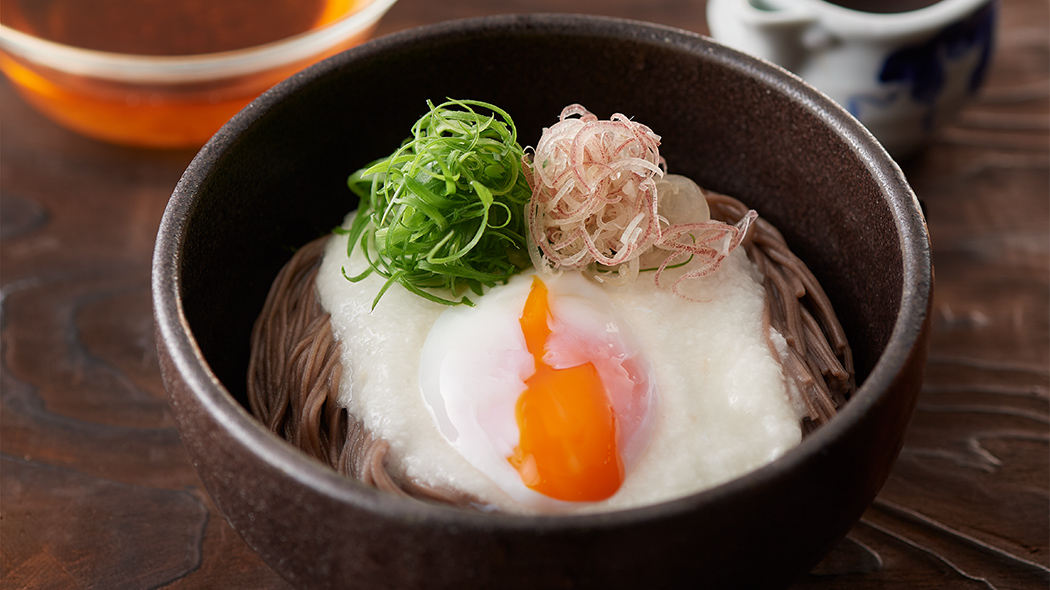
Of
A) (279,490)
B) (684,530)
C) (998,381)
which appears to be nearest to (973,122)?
(998,381)

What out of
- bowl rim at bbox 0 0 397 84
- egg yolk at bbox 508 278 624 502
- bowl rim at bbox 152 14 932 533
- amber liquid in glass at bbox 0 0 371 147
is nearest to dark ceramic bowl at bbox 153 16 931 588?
bowl rim at bbox 152 14 932 533

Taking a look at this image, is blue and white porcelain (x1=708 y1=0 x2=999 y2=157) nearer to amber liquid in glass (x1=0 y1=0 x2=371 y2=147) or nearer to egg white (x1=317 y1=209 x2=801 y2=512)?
egg white (x1=317 y1=209 x2=801 y2=512)

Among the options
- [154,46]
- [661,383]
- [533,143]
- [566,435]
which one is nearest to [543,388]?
[566,435]

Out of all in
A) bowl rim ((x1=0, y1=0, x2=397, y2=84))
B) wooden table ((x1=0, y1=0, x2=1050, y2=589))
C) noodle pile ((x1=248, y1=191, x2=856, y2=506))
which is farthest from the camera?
bowl rim ((x1=0, y1=0, x2=397, y2=84))

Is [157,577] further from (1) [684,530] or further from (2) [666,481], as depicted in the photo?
(1) [684,530]

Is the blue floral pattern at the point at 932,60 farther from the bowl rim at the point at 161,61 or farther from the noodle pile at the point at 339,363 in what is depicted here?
the bowl rim at the point at 161,61

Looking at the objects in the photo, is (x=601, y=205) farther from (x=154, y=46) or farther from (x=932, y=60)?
(x=154, y=46)

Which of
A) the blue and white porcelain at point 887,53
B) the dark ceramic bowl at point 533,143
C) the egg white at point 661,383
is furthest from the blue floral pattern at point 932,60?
the egg white at point 661,383
